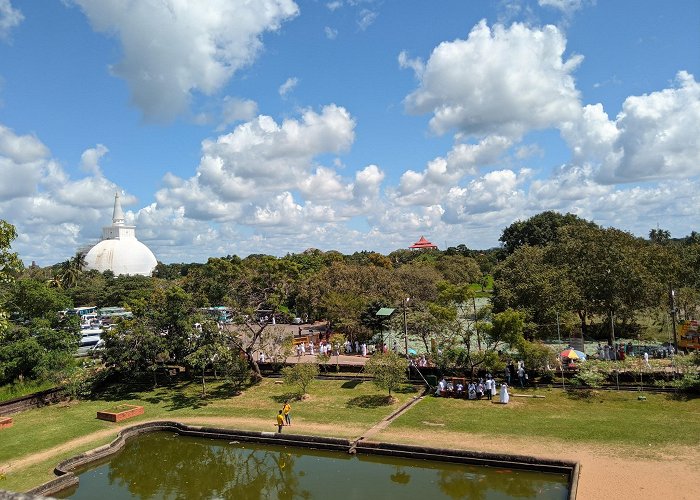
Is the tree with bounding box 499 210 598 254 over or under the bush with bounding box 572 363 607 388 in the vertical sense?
over

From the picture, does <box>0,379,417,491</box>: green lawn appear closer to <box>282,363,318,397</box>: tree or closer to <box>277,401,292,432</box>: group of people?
<box>277,401,292,432</box>: group of people

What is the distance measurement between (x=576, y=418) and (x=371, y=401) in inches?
301

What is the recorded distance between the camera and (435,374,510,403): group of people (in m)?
20.3

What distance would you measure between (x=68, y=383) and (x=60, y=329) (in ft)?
15.5

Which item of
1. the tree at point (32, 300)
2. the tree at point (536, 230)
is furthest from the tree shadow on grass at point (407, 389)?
the tree at point (536, 230)

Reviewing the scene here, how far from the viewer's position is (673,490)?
1172cm

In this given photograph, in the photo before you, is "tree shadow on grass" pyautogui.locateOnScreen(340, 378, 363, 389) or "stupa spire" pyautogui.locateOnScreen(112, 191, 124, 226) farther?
"stupa spire" pyautogui.locateOnScreen(112, 191, 124, 226)

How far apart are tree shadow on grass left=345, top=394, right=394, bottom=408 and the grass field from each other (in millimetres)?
42

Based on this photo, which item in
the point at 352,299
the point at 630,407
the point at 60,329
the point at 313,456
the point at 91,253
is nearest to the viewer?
the point at 313,456

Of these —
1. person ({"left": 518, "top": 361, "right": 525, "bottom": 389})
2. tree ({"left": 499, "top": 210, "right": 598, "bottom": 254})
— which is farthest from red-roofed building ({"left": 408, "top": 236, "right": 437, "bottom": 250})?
person ({"left": 518, "top": 361, "right": 525, "bottom": 389})

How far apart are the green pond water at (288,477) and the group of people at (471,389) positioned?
5897 millimetres

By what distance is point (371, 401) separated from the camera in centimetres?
2083

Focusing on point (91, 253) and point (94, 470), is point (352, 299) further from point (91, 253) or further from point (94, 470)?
point (91, 253)

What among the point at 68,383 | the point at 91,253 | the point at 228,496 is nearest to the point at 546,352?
the point at 228,496
